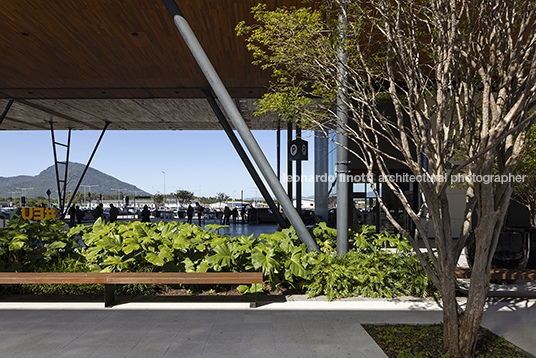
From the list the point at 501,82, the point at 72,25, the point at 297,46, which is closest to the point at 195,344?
the point at 297,46

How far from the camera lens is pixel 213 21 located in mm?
7672

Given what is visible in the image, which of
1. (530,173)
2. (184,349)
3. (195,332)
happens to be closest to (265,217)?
(530,173)

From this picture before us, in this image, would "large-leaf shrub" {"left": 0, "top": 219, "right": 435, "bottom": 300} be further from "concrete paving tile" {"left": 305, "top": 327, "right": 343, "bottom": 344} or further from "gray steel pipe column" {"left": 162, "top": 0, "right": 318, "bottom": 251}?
"concrete paving tile" {"left": 305, "top": 327, "right": 343, "bottom": 344}

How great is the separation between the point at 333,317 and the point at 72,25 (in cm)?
791

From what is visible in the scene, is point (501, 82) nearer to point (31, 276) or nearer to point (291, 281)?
point (291, 281)

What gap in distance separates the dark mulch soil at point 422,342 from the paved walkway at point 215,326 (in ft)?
0.54

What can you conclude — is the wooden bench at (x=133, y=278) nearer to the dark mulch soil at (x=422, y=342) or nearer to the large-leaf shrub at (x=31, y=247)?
the large-leaf shrub at (x=31, y=247)

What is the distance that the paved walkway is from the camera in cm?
393

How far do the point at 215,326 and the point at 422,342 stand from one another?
8.09 feet

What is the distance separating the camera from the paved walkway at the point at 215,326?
3.93 m

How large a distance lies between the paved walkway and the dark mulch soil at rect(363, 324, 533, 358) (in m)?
0.16

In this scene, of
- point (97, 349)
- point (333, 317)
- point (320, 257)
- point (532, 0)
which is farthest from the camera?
point (320, 257)

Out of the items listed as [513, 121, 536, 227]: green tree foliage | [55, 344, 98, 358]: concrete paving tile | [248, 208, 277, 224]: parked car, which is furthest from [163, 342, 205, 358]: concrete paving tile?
[248, 208, 277, 224]: parked car

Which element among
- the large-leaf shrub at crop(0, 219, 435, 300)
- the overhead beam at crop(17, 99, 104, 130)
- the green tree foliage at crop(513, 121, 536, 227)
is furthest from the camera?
the overhead beam at crop(17, 99, 104, 130)
